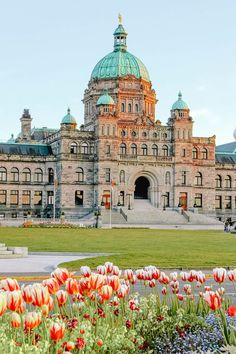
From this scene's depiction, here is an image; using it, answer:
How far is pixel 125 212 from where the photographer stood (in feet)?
315

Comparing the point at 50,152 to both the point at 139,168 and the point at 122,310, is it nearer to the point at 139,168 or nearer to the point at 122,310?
the point at 139,168

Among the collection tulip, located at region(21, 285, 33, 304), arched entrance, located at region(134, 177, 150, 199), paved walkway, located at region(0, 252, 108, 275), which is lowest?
paved walkway, located at region(0, 252, 108, 275)

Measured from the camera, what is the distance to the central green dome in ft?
358

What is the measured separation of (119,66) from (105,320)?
101m

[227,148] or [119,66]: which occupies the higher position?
[119,66]

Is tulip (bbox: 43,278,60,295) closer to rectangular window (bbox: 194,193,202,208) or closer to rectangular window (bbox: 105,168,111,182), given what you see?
rectangular window (bbox: 105,168,111,182)

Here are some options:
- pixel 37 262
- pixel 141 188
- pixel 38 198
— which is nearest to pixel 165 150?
pixel 141 188

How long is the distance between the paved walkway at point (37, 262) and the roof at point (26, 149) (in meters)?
67.7

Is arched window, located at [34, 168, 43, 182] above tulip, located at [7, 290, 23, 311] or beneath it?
above

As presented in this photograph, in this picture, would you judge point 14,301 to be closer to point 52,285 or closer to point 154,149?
point 52,285

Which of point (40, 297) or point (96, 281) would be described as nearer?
point (40, 297)

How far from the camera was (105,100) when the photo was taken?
100m

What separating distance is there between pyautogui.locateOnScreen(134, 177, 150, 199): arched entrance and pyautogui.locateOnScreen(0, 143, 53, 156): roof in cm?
1499

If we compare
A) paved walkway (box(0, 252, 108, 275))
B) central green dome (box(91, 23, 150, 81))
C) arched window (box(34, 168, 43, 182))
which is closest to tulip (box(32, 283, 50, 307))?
paved walkway (box(0, 252, 108, 275))
